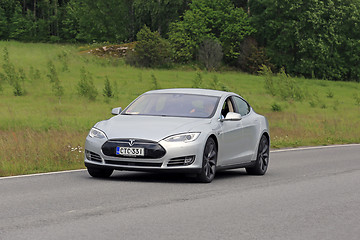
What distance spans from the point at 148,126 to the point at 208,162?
1108 mm

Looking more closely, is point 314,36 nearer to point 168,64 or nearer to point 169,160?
point 168,64

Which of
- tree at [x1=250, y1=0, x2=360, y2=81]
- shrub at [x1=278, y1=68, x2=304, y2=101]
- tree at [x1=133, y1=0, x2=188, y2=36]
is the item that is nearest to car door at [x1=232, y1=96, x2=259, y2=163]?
shrub at [x1=278, y1=68, x2=304, y2=101]

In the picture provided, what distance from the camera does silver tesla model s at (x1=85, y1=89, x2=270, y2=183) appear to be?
38.7ft

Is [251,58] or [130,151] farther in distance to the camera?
[251,58]

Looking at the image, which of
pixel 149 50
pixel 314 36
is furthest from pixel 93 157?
pixel 314 36

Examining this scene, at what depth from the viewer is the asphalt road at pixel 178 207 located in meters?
7.88

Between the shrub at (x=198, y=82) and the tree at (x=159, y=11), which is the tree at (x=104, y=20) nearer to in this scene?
the tree at (x=159, y=11)

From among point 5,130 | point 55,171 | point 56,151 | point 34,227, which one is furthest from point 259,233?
point 5,130

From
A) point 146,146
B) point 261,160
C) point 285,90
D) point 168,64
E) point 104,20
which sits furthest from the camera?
point 104,20

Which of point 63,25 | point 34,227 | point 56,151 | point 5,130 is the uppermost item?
point 34,227

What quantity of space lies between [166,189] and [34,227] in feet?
12.1

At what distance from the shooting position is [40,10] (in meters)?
108

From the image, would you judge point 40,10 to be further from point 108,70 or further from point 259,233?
point 259,233

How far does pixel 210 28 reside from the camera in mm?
78938
